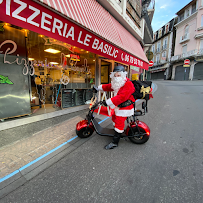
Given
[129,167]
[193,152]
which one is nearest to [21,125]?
[129,167]

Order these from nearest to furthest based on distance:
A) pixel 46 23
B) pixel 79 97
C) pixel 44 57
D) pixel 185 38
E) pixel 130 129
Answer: pixel 46 23 < pixel 130 129 < pixel 44 57 < pixel 79 97 < pixel 185 38

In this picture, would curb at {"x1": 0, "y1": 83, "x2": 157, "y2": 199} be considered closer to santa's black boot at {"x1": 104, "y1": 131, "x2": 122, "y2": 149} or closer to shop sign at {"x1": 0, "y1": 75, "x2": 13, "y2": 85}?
santa's black boot at {"x1": 104, "y1": 131, "x2": 122, "y2": 149}

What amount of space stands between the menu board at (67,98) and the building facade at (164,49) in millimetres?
35567

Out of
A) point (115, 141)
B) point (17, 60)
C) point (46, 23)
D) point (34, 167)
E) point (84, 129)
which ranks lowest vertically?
point (34, 167)

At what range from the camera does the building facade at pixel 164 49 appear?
105ft

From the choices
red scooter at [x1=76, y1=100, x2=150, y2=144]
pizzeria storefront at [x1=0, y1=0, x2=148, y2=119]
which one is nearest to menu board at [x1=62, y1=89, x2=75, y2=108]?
pizzeria storefront at [x1=0, y1=0, x2=148, y2=119]

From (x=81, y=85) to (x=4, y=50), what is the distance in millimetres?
3179

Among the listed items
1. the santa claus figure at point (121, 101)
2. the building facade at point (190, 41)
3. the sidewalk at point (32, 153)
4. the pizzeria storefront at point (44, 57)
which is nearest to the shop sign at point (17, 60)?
the pizzeria storefront at point (44, 57)

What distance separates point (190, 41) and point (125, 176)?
34.6m

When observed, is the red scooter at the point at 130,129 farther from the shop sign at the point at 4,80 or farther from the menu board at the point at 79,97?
the menu board at the point at 79,97

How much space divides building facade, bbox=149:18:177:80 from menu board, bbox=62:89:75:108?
117 feet

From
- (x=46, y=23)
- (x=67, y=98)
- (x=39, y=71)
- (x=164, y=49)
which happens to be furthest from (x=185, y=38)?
(x=46, y=23)

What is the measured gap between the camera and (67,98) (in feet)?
17.0

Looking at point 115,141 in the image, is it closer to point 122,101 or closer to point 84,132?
point 84,132
